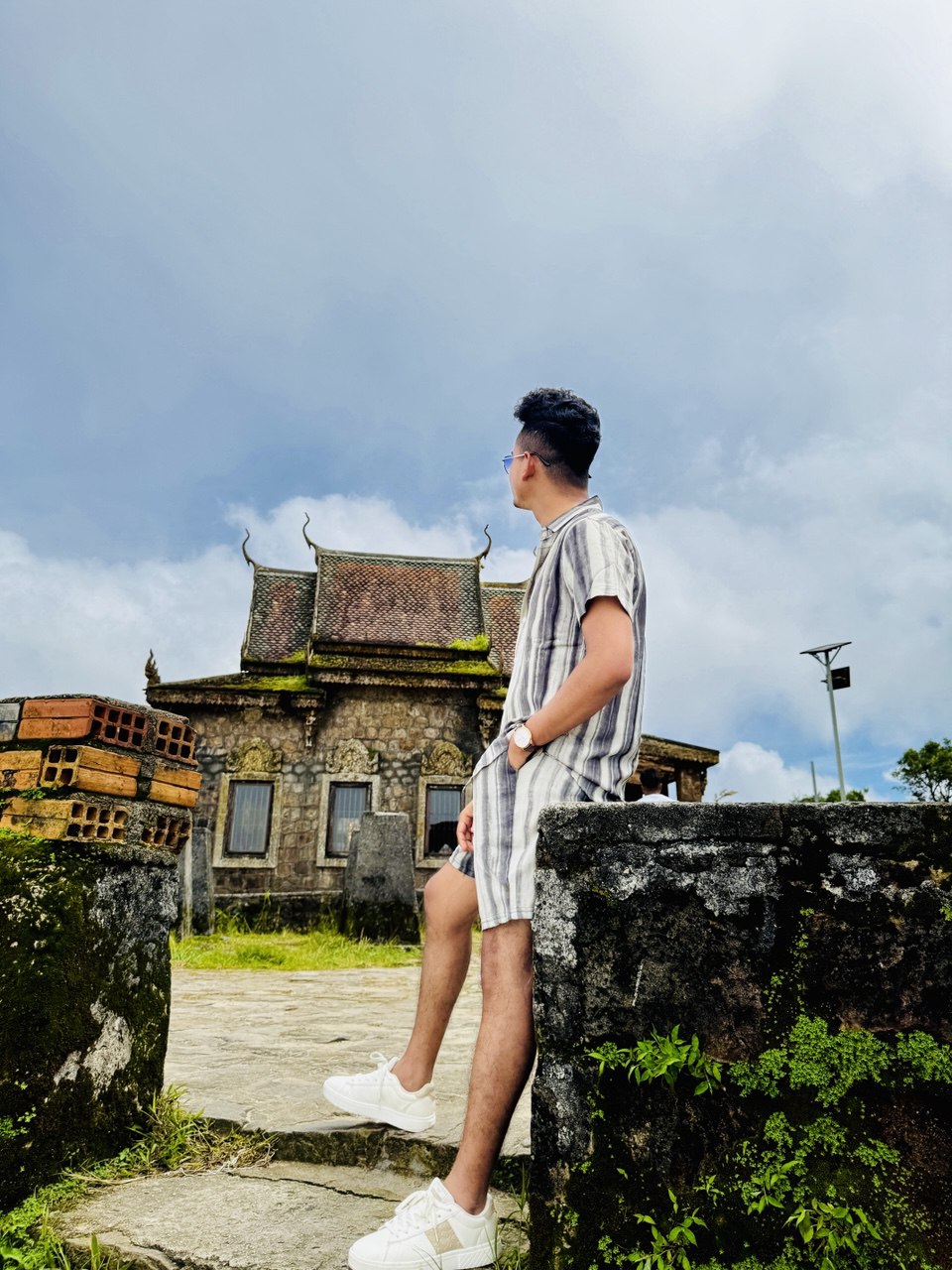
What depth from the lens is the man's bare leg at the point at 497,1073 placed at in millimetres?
1876

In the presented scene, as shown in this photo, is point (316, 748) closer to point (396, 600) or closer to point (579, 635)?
point (396, 600)

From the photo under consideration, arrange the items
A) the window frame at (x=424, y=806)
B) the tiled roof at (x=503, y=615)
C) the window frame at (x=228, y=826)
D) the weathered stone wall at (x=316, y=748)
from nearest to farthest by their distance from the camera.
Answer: the window frame at (x=228, y=826) → the weathered stone wall at (x=316, y=748) → the window frame at (x=424, y=806) → the tiled roof at (x=503, y=615)

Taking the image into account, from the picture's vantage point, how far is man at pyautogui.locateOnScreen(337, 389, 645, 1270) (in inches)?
73.9

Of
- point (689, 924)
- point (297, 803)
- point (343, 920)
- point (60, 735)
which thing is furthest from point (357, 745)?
point (689, 924)

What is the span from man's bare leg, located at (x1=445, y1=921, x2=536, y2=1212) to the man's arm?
433 millimetres

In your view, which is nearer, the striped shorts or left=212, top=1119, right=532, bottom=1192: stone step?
the striped shorts

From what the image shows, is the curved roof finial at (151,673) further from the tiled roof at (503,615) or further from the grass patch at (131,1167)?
the grass patch at (131,1167)

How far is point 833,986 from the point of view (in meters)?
1.67

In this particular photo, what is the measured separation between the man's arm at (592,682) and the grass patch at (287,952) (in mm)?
7558

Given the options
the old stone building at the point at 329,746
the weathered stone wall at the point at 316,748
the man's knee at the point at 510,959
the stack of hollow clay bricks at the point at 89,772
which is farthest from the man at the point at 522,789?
the weathered stone wall at the point at 316,748

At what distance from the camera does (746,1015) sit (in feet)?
5.55

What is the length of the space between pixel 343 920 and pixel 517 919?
9861 mm

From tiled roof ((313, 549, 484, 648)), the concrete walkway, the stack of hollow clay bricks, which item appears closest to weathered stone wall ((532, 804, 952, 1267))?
the concrete walkway

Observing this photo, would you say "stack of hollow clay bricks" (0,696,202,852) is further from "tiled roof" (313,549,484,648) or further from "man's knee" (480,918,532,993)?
"tiled roof" (313,549,484,648)
